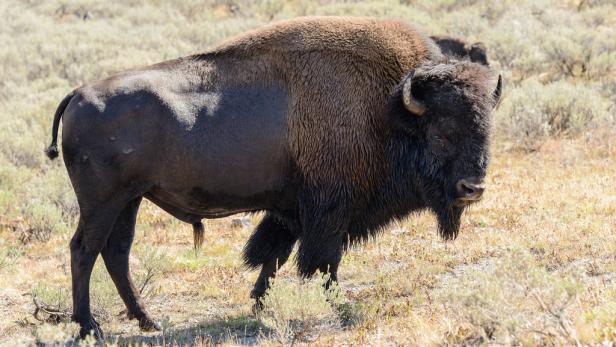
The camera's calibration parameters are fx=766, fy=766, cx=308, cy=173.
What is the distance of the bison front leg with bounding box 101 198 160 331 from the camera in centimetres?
607

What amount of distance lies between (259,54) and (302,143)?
2.64ft

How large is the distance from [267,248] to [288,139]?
106 cm

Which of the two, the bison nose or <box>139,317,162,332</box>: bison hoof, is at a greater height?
the bison nose

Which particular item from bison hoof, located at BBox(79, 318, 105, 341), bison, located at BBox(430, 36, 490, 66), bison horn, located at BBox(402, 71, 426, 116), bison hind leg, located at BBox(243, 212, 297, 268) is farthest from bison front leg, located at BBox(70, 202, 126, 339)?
bison, located at BBox(430, 36, 490, 66)

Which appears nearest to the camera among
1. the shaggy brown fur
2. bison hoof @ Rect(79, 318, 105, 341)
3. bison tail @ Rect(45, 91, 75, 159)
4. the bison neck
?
bison hoof @ Rect(79, 318, 105, 341)

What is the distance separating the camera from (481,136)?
5.61m

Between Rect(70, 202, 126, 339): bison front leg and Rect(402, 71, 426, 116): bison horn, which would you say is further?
Rect(402, 71, 426, 116): bison horn

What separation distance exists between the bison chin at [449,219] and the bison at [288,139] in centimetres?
1

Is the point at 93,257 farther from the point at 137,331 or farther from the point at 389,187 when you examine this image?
the point at 389,187

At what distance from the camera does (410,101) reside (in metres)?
5.76

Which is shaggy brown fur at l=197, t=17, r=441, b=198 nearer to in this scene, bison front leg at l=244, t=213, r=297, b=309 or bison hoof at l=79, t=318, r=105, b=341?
bison front leg at l=244, t=213, r=297, b=309

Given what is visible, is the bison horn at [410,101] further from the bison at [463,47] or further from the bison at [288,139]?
the bison at [463,47]

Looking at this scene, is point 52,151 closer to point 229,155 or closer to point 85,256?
point 85,256

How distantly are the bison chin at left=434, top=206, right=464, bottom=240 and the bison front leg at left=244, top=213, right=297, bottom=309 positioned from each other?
1.21 m
